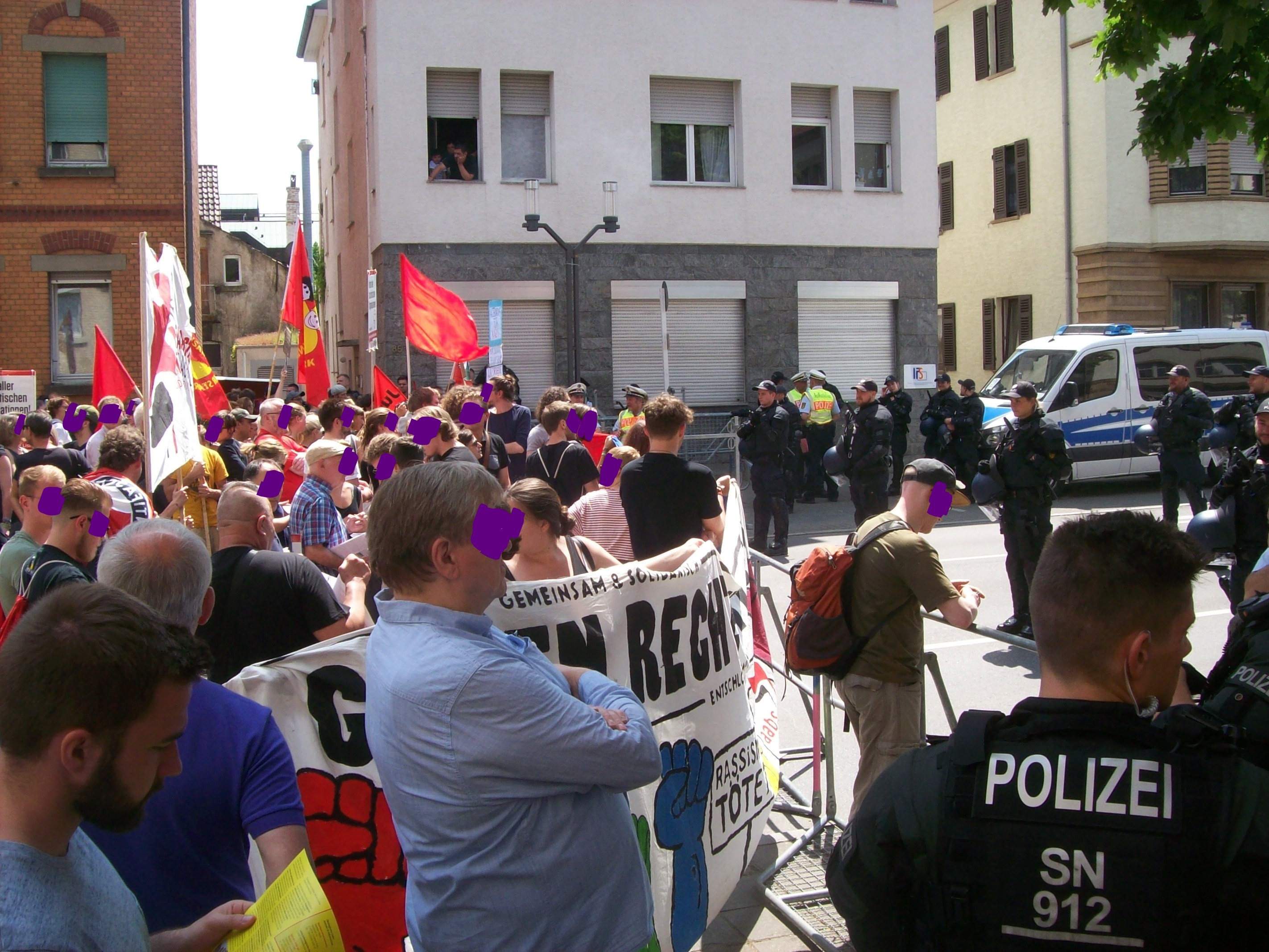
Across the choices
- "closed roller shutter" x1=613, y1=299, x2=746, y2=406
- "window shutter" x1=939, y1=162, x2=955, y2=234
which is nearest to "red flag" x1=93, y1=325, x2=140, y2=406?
"closed roller shutter" x1=613, y1=299, x2=746, y2=406

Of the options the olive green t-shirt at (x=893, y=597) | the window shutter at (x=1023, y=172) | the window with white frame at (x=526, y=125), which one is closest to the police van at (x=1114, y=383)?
the window with white frame at (x=526, y=125)

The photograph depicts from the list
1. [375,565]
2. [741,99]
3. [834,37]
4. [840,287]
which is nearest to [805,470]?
[840,287]

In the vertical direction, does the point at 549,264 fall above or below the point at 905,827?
above

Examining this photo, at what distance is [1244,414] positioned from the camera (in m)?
11.1

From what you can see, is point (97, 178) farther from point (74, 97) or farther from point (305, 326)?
point (305, 326)

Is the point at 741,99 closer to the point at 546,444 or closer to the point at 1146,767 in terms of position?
the point at 546,444

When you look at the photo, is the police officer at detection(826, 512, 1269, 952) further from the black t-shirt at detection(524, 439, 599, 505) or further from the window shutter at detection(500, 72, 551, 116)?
the window shutter at detection(500, 72, 551, 116)

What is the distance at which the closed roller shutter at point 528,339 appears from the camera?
20.4 meters

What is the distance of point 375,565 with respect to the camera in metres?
2.36

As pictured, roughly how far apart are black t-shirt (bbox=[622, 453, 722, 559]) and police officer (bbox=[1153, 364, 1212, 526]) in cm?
869

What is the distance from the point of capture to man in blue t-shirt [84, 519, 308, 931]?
7.79 ft

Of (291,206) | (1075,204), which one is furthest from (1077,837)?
(291,206)

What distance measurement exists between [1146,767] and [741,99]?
21.2 metres

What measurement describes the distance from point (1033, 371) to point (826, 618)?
14765mm
